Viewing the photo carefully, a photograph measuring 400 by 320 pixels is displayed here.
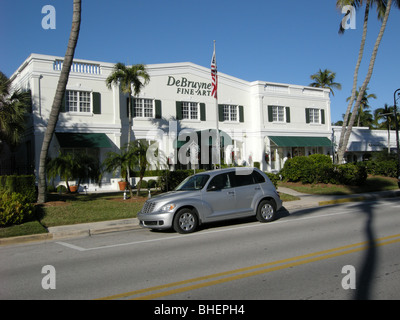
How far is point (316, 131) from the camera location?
1422 inches

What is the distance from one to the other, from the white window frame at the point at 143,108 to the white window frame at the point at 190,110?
2.68 metres

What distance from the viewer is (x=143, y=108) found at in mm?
26938

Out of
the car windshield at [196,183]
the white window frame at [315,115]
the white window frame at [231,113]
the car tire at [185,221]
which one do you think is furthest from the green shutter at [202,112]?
the car tire at [185,221]

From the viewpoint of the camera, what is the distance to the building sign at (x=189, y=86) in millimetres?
28406

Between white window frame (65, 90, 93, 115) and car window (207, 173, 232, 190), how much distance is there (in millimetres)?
15839

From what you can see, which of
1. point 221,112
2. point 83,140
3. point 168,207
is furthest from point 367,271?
point 221,112

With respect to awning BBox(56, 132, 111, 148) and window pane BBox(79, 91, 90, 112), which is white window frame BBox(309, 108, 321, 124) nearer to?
awning BBox(56, 132, 111, 148)

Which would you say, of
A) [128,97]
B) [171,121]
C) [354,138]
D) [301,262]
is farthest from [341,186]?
[354,138]

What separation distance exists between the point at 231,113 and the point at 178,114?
549cm

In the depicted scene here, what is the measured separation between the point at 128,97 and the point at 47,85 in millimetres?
5540

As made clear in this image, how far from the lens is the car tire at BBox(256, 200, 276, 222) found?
11422 millimetres

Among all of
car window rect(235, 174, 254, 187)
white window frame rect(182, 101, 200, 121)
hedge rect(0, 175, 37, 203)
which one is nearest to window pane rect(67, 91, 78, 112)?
white window frame rect(182, 101, 200, 121)

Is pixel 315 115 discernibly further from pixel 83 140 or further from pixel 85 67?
Result: pixel 83 140
